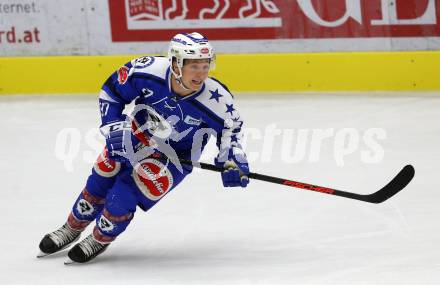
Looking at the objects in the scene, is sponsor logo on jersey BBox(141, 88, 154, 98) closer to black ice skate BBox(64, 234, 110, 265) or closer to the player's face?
the player's face

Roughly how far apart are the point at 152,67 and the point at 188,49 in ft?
0.76

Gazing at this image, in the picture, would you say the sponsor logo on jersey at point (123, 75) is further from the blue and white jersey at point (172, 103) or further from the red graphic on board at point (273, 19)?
the red graphic on board at point (273, 19)

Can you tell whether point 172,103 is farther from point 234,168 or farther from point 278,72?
point 278,72

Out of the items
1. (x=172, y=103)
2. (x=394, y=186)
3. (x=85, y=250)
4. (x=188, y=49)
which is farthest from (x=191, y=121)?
(x=394, y=186)

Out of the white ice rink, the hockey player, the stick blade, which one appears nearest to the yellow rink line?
the white ice rink

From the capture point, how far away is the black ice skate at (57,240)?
175 inches

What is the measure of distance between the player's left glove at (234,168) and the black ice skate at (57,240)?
0.73 m

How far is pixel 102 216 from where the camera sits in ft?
14.0

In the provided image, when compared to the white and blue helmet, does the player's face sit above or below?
below

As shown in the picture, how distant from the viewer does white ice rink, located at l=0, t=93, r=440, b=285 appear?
4199 mm

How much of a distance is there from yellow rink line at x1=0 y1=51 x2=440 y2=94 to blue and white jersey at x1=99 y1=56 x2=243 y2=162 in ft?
11.8

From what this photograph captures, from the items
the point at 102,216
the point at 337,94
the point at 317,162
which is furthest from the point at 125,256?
the point at 337,94

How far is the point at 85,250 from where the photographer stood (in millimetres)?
4301

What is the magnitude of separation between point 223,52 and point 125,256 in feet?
12.4
